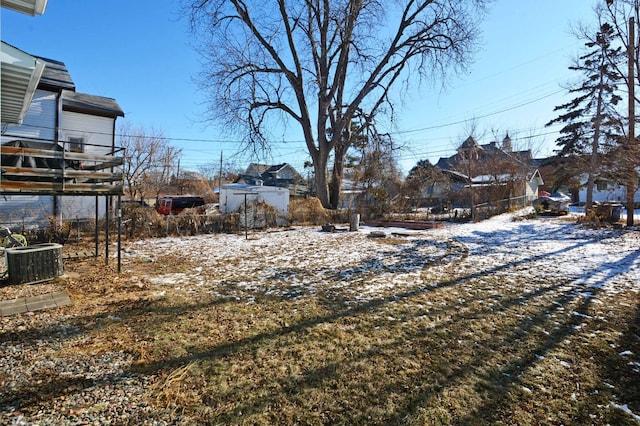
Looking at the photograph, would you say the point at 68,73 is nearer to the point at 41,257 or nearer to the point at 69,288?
the point at 41,257

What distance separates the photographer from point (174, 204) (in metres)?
23.3

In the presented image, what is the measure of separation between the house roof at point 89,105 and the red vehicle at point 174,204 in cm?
806

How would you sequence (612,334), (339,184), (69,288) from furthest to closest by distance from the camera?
(339,184)
(69,288)
(612,334)

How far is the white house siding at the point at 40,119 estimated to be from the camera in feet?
41.2

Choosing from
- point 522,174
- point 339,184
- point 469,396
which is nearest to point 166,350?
point 469,396

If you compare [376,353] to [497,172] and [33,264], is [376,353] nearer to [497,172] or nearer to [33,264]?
[33,264]

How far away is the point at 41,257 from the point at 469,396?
757cm

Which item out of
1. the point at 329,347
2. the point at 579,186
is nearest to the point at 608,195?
the point at 579,186

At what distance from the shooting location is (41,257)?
19.2 ft

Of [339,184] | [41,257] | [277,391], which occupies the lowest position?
[277,391]

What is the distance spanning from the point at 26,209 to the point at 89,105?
5.47 meters

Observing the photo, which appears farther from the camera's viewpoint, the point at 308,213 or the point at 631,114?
the point at 308,213

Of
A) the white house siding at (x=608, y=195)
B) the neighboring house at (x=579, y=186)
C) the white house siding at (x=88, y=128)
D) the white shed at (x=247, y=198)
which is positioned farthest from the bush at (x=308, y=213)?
the white house siding at (x=608, y=195)

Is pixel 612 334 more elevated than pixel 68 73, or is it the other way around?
pixel 68 73
